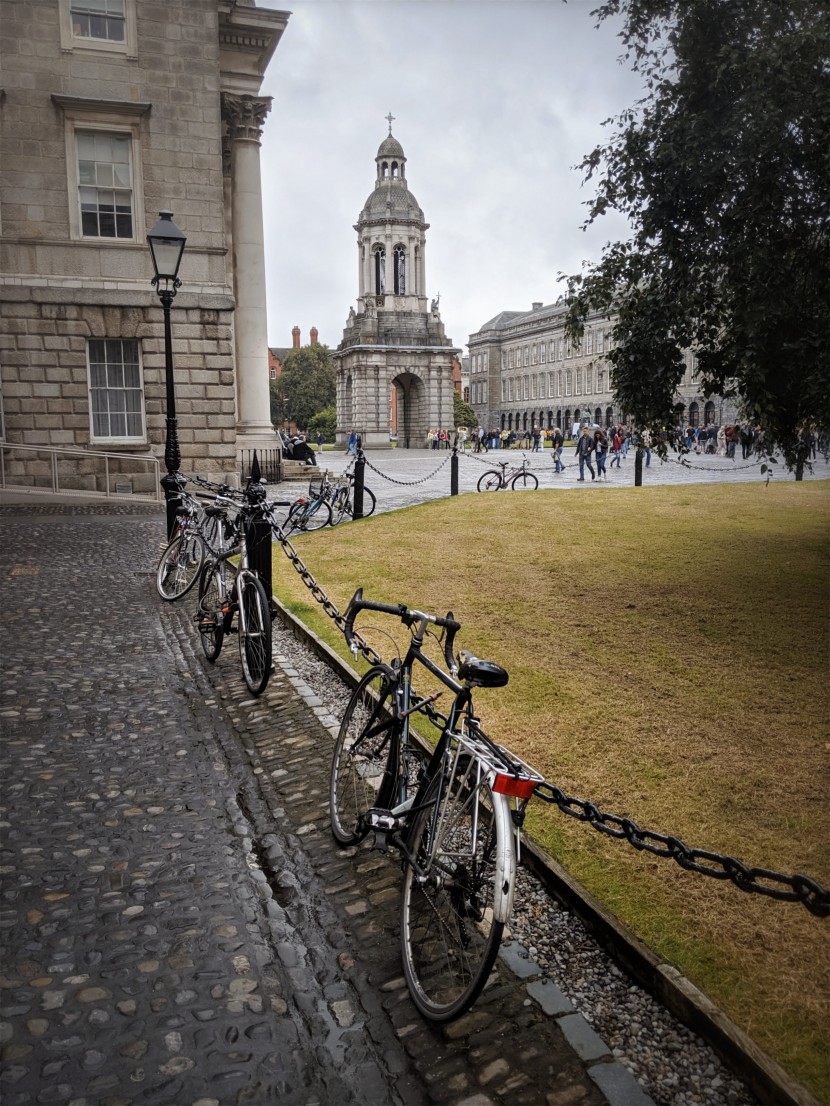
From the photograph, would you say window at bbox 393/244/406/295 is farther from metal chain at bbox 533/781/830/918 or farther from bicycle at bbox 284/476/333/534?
metal chain at bbox 533/781/830/918

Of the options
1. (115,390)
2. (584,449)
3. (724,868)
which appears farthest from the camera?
(584,449)

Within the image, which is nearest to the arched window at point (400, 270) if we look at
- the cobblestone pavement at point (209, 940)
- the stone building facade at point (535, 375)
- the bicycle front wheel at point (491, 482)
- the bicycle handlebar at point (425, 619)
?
the stone building facade at point (535, 375)

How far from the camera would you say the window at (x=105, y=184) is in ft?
65.4

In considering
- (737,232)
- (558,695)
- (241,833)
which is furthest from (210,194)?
(241,833)

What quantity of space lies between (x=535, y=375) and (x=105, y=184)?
102 m

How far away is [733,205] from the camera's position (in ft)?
26.7

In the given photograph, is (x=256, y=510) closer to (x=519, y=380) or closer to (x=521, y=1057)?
(x=521, y=1057)

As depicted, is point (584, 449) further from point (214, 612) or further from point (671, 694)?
point (671, 694)

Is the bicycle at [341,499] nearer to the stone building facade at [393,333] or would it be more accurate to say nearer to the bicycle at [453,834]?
the bicycle at [453,834]

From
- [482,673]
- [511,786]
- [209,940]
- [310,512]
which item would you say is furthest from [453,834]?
[310,512]

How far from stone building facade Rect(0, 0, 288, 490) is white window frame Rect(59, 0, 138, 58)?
0.03 meters

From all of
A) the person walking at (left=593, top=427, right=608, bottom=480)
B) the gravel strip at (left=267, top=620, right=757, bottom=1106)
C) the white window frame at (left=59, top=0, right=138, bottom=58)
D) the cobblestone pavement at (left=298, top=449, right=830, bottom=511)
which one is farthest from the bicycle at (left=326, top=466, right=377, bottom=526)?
the person walking at (left=593, top=427, right=608, bottom=480)

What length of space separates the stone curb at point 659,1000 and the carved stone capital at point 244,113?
22.7 metres

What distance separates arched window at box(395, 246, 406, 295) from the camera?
71.1 metres
